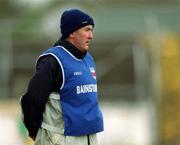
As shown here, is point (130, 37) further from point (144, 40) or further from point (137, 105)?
point (137, 105)

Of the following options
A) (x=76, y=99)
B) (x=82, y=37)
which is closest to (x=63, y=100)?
(x=76, y=99)

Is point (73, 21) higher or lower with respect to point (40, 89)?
higher

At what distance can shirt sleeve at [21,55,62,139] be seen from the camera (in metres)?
5.33

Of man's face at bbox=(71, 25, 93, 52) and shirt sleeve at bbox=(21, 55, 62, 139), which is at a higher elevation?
man's face at bbox=(71, 25, 93, 52)

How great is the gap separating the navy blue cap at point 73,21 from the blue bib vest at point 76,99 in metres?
0.15

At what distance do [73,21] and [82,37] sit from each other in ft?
0.42

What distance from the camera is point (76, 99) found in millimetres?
5379

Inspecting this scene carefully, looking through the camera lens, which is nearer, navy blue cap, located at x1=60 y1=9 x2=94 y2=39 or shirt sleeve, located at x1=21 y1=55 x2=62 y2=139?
shirt sleeve, located at x1=21 y1=55 x2=62 y2=139

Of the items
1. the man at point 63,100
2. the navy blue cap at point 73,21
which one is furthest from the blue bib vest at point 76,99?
the navy blue cap at point 73,21

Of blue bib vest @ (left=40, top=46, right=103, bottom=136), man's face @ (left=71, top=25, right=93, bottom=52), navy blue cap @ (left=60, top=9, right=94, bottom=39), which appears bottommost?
blue bib vest @ (left=40, top=46, right=103, bottom=136)

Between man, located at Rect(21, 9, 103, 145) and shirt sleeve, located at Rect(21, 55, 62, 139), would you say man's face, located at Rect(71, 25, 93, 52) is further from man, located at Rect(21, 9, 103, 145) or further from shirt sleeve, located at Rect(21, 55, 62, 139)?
shirt sleeve, located at Rect(21, 55, 62, 139)

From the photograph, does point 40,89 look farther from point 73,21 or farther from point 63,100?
point 73,21

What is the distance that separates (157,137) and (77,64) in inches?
536

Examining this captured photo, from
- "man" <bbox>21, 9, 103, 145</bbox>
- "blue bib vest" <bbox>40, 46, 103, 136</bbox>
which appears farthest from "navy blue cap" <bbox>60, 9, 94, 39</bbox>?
"blue bib vest" <bbox>40, 46, 103, 136</bbox>
